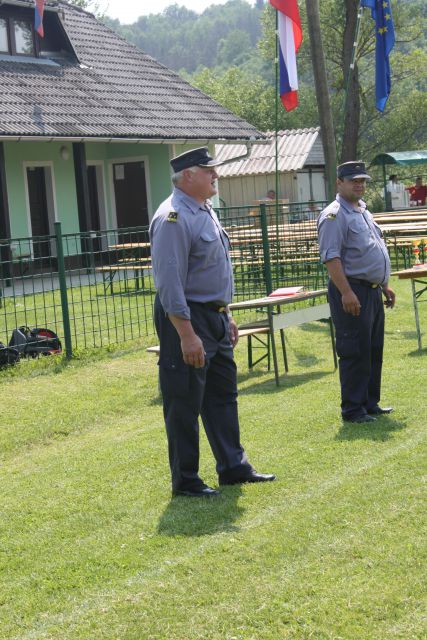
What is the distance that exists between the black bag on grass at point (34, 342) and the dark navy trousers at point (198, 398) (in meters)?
5.32

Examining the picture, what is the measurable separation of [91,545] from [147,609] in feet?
3.46

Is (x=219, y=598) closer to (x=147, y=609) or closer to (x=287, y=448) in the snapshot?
(x=147, y=609)

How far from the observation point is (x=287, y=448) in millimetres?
7492

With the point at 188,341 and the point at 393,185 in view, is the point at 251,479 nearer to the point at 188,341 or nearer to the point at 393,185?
the point at 188,341

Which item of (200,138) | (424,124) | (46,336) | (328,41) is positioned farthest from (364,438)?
(424,124)

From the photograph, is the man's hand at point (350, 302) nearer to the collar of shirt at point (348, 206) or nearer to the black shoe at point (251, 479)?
the collar of shirt at point (348, 206)

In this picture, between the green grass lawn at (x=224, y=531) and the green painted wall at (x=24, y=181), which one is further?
the green painted wall at (x=24, y=181)

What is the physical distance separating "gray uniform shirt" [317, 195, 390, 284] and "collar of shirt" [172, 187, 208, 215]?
2.02 m

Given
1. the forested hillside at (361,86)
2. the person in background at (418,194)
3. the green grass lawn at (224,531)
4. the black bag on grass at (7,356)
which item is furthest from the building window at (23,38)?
the green grass lawn at (224,531)

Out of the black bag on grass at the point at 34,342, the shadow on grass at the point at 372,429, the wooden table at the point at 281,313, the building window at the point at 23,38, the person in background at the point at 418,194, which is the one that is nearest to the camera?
the shadow on grass at the point at 372,429

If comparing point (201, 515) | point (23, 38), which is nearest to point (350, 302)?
point (201, 515)

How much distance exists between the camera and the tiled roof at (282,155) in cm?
3909

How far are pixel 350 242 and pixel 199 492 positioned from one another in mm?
2613

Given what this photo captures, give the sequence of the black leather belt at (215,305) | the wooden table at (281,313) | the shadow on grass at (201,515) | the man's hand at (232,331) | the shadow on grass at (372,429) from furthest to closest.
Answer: the wooden table at (281,313), the shadow on grass at (372,429), the man's hand at (232,331), the black leather belt at (215,305), the shadow on grass at (201,515)
